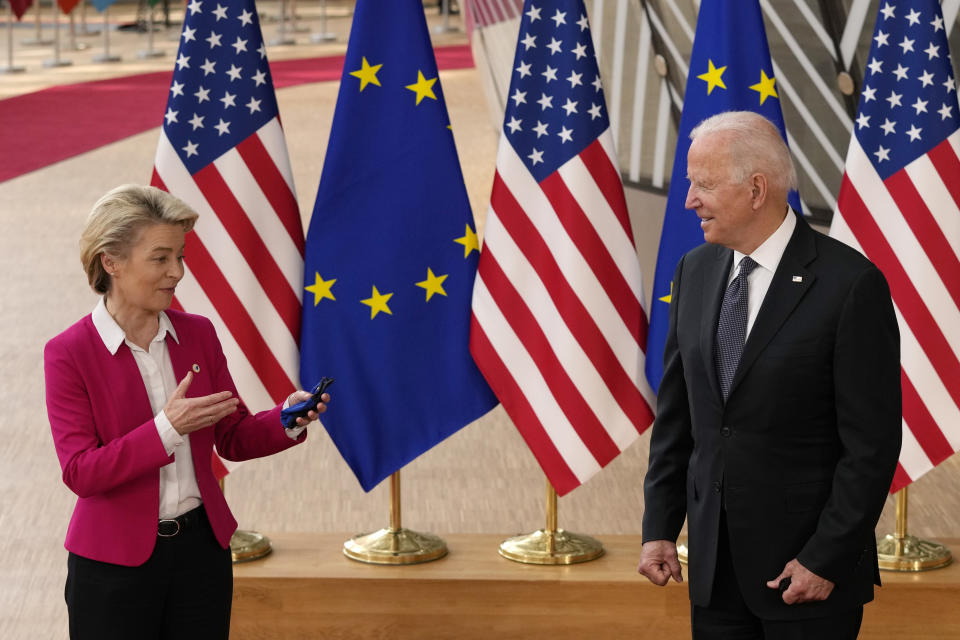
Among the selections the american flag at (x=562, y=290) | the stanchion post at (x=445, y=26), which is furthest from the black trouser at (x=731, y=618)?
the stanchion post at (x=445, y=26)

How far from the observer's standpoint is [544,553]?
4.15 meters

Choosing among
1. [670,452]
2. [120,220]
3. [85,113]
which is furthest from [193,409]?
[85,113]

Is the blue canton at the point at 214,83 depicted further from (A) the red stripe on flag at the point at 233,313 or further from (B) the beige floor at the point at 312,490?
(B) the beige floor at the point at 312,490

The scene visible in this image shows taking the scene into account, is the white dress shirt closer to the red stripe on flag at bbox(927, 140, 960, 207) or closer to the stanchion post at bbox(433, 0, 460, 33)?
the red stripe on flag at bbox(927, 140, 960, 207)

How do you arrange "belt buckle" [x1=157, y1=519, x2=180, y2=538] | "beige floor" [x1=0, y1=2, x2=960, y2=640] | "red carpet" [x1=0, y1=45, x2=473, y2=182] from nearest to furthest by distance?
"belt buckle" [x1=157, y1=519, x2=180, y2=538]
"beige floor" [x1=0, y1=2, x2=960, y2=640]
"red carpet" [x1=0, y1=45, x2=473, y2=182]

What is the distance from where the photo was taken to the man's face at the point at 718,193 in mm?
2520

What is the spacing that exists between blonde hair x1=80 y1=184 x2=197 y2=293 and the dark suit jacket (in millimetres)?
1037

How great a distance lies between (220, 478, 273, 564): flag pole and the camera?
412 cm

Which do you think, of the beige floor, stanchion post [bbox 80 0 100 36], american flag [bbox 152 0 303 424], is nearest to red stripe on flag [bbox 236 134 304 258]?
american flag [bbox 152 0 303 424]

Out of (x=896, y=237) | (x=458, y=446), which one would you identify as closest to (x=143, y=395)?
(x=896, y=237)

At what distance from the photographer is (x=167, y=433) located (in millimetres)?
2562

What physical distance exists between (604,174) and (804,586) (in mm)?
1744

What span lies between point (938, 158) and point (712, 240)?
1562 millimetres

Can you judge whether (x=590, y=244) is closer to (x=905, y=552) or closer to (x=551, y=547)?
(x=551, y=547)
